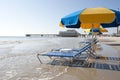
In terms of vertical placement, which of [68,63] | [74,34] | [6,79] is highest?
[6,79]

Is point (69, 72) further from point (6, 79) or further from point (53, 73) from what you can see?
point (6, 79)

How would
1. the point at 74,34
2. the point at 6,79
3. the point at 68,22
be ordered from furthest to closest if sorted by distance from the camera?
the point at 74,34, the point at 68,22, the point at 6,79

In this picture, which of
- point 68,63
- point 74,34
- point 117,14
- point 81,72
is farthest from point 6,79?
point 74,34

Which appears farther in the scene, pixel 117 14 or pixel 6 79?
pixel 117 14

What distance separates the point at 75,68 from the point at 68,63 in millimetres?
932

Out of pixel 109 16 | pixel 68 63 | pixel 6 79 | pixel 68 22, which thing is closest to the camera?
pixel 6 79

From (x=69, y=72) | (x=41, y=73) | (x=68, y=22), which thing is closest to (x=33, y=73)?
(x=41, y=73)

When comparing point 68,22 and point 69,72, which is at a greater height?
point 68,22

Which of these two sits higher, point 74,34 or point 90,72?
point 90,72

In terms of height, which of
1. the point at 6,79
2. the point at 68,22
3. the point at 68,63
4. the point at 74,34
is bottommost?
the point at 74,34

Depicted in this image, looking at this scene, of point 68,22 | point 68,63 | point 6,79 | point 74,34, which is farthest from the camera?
point 74,34

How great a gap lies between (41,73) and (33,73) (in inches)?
11.3

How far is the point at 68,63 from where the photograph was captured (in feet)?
25.2

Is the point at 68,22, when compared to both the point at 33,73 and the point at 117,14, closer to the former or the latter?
the point at 117,14
